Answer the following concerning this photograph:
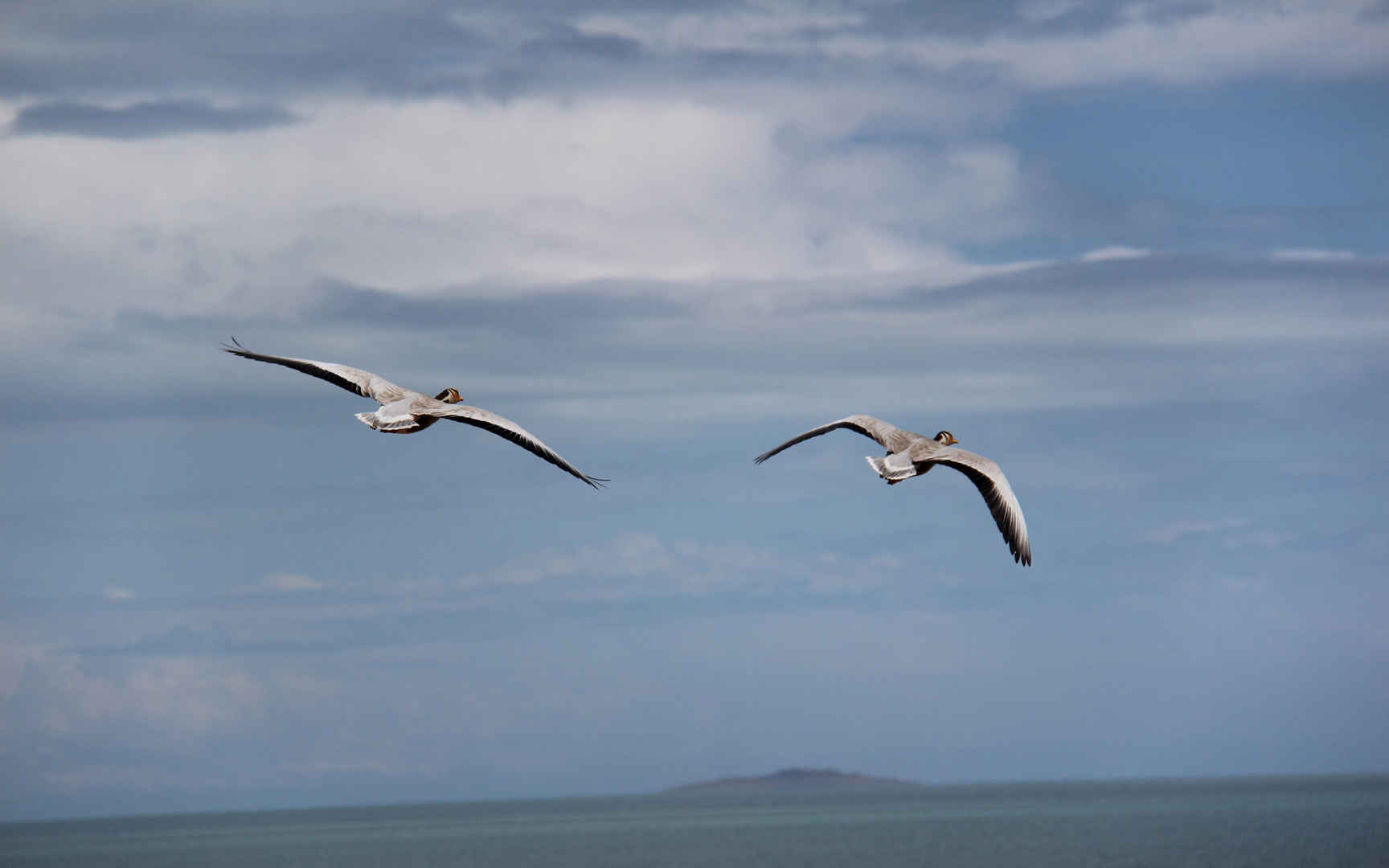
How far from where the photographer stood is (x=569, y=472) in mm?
40844

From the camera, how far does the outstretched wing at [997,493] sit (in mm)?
40250

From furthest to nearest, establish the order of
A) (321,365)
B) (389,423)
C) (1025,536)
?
(321,365), (389,423), (1025,536)

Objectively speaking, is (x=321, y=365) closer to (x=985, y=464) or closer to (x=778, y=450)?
(x=778, y=450)

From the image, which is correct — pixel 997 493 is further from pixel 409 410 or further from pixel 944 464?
pixel 409 410

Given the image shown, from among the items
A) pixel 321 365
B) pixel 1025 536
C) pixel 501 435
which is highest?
pixel 321 365

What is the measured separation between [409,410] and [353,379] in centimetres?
491

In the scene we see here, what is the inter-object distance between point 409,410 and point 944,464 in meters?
12.6

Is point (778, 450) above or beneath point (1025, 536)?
above

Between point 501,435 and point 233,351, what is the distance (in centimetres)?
748

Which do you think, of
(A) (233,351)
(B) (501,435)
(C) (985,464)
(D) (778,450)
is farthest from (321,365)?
(C) (985,464)

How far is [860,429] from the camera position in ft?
163

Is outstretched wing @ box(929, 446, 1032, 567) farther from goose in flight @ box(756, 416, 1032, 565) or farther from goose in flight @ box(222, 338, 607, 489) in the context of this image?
goose in flight @ box(222, 338, 607, 489)

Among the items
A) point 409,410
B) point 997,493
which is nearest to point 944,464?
point 997,493

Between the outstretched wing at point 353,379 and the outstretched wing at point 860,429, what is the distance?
32.2 feet
